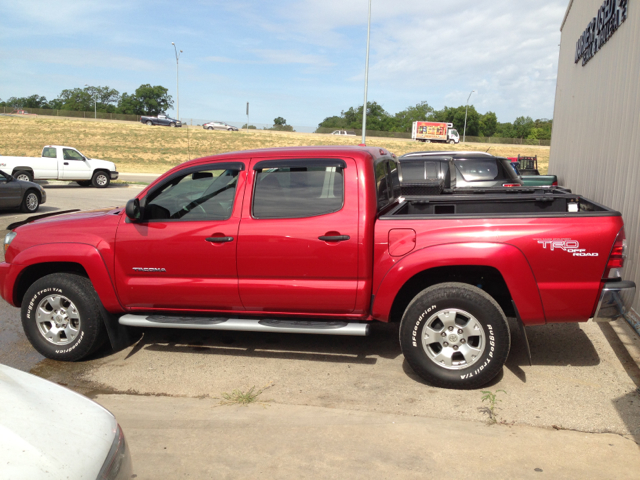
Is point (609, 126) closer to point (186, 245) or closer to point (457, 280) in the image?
point (457, 280)

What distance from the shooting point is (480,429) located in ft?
12.3

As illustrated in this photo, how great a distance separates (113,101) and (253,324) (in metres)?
135

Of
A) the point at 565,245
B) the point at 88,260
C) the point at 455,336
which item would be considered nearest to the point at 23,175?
the point at 88,260

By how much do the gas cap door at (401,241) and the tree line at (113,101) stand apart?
395ft

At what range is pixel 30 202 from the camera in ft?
48.6

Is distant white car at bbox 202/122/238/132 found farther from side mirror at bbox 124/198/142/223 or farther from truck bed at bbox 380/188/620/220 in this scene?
side mirror at bbox 124/198/142/223

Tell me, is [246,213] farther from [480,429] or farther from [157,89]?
[157,89]

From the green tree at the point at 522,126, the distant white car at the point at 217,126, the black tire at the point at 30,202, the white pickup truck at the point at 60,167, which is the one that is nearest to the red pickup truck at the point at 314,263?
the black tire at the point at 30,202

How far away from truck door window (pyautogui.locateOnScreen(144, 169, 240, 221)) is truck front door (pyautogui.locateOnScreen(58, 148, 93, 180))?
67.5 ft

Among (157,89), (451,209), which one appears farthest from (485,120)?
(451,209)

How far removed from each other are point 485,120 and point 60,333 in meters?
110

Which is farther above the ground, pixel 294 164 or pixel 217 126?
pixel 217 126

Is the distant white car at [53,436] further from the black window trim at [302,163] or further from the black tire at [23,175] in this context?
the black tire at [23,175]

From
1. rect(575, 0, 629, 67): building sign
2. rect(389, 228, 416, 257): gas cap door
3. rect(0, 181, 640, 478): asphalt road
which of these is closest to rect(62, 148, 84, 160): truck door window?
rect(0, 181, 640, 478): asphalt road
